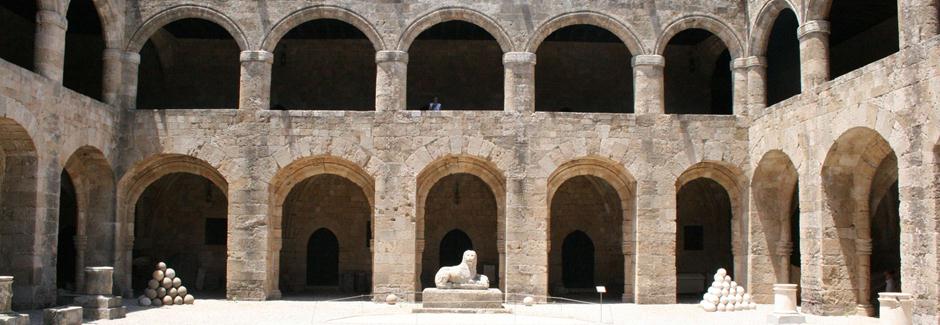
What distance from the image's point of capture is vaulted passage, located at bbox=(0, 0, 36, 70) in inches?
892

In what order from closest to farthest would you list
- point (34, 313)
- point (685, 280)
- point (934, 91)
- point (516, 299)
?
point (934, 91), point (34, 313), point (516, 299), point (685, 280)

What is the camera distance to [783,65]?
25.6 metres

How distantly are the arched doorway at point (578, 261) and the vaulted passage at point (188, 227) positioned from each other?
889 centimetres

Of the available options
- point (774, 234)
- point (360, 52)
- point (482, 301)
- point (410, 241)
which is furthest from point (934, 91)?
point (360, 52)

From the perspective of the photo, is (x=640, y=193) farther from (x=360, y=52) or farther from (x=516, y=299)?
(x=360, y=52)

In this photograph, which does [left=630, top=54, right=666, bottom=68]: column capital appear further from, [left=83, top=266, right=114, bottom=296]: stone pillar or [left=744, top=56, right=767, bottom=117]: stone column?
[left=83, top=266, right=114, bottom=296]: stone pillar

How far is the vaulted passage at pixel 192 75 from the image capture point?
25781 millimetres

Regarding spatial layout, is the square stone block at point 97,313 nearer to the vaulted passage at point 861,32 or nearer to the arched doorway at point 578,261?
the arched doorway at point 578,261

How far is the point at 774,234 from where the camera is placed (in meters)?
21.2

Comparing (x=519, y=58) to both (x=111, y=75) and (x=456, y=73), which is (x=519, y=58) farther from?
(x=111, y=75)

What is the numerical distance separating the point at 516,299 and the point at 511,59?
5.14 m

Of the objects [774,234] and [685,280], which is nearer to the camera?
[774,234]

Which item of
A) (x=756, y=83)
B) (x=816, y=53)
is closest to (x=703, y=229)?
(x=756, y=83)

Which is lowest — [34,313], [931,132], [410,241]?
[34,313]
